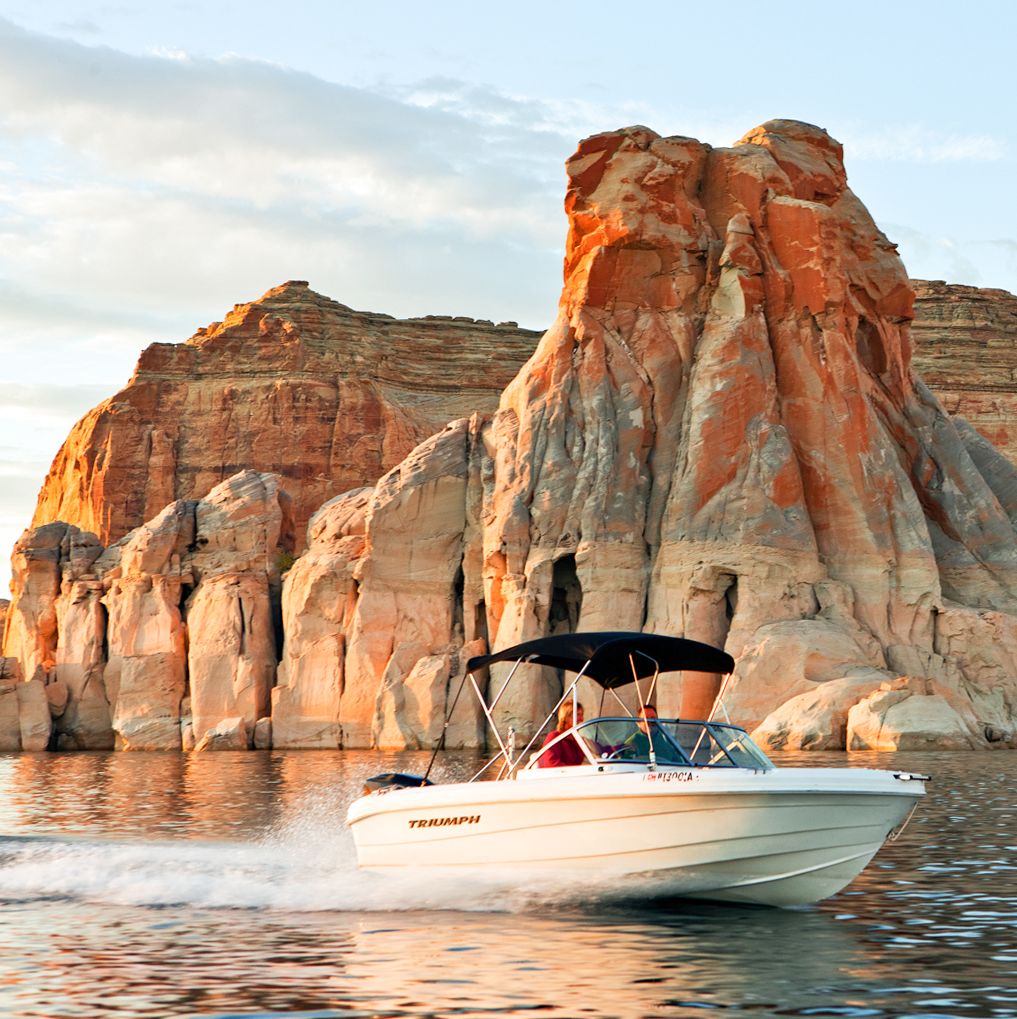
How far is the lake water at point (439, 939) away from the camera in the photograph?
42.9 ft

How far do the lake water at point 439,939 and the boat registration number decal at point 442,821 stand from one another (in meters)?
0.70

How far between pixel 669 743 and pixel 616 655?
2.15 metres

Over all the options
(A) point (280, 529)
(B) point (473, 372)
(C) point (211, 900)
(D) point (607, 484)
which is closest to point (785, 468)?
(D) point (607, 484)

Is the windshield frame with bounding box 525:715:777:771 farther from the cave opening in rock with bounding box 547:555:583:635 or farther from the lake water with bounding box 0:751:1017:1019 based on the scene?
the cave opening in rock with bounding box 547:555:583:635

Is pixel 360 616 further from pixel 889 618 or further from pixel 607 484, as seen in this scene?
pixel 889 618

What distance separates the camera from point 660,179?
214 feet

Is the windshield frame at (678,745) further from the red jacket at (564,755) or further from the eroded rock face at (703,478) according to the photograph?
the eroded rock face at (703,478)

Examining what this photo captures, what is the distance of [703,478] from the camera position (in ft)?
200

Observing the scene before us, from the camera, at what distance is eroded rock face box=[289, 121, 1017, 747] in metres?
58.8

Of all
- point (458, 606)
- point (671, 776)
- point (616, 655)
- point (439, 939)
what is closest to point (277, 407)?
point (458, 606)

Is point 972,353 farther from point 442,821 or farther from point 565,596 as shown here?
point 442,821

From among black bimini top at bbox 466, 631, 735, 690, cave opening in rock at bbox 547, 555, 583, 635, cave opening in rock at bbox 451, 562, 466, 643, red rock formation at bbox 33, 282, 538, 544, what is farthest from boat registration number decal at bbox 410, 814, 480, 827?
red rock formation at bbox 33, 282, 538, 544

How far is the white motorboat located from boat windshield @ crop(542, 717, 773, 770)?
0.6 inches

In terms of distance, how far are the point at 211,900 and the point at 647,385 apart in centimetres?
4695
